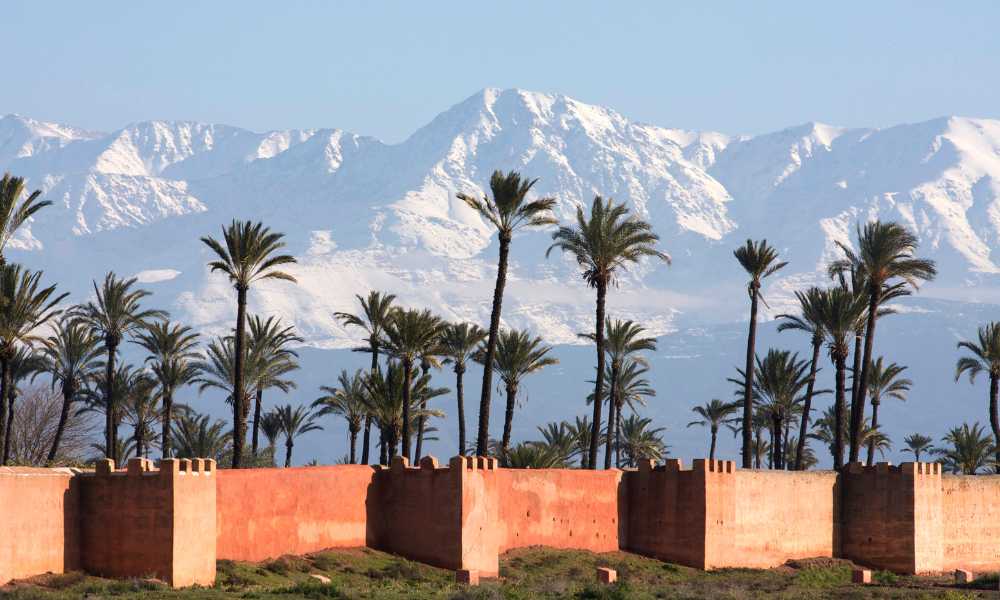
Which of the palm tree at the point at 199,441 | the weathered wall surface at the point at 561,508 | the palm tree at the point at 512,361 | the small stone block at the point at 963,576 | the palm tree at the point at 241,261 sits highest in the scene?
the palm tree at the point at 241,261

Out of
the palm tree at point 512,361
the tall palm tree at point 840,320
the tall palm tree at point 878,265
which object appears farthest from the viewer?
the palm tree at point 512,361

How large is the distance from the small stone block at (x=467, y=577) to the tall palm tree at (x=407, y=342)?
630 inches

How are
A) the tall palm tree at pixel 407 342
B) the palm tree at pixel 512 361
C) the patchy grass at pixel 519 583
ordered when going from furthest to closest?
1. the palm tree at pixel 512 361
2. the tall palm tree at pixel 407 342
3. the patchy grass at pixel 519 583

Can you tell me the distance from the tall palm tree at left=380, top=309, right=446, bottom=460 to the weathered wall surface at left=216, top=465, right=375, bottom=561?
14.1 m

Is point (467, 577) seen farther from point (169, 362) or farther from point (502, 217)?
point (169, 362)

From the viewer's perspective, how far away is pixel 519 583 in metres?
46.1

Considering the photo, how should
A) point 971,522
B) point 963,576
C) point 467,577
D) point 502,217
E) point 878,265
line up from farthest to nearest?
point 878,265 → point 971,522 → point 502,217 → point 963,576 → point 467,577

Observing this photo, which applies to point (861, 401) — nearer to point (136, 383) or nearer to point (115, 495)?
point (136, 383)

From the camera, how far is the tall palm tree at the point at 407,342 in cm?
6216

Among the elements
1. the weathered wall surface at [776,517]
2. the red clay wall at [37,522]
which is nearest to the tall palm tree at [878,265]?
the weathered wall surface at [776,517]

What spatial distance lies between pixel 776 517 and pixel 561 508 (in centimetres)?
852

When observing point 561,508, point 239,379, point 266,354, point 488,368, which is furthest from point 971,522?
point 266,354

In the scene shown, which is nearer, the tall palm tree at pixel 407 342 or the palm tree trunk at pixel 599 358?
the tall palm tree at pixel 407 342

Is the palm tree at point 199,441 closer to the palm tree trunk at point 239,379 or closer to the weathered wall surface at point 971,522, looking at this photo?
the palm tree trunk at point 239,379
